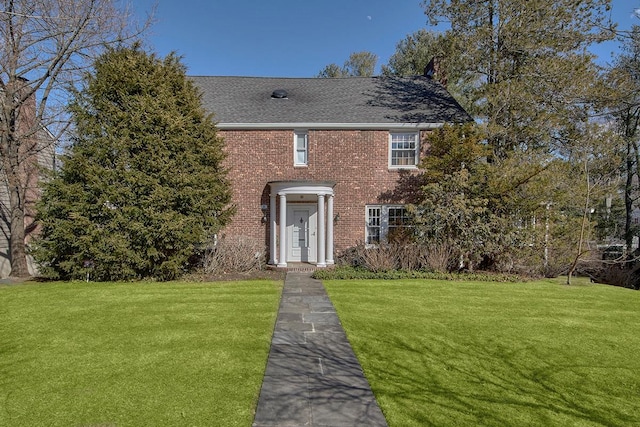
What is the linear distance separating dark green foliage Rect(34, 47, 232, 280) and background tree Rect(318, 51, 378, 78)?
1105 inches

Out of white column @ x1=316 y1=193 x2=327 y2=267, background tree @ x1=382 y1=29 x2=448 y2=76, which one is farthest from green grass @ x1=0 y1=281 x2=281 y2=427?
background tree @ x1=382 y1=29 x2=448 y2=76

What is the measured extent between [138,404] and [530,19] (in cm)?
1723

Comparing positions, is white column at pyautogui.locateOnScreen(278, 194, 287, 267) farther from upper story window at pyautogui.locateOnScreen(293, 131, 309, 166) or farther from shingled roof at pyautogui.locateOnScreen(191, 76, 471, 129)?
shingled roof at pyautogui.locateOnScreen(191, 76, 471, 129)

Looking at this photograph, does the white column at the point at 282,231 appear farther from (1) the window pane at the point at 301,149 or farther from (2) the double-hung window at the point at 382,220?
(2) the double-hung window at the point at 382,220

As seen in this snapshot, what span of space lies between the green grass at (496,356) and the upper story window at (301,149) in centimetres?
700

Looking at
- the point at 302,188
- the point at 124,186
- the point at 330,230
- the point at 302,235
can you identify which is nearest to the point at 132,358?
the point at 124,186

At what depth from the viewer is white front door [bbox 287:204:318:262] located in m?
15.1

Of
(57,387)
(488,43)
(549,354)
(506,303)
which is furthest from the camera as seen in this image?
(488,43)

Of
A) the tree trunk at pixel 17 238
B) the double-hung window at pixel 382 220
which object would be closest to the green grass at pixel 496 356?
the double-hung window at pixel 382 220

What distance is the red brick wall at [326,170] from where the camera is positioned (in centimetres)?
1477

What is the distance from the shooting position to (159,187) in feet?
35.6

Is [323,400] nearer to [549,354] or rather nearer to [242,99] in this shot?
[549,354]

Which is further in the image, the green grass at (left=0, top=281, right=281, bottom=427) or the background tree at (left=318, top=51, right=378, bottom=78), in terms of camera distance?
the background tree at (left=318, top=51, right=378, bottom=78)

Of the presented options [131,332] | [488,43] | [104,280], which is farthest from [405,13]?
[131,332]
